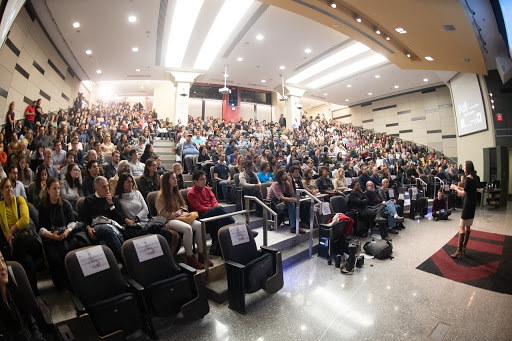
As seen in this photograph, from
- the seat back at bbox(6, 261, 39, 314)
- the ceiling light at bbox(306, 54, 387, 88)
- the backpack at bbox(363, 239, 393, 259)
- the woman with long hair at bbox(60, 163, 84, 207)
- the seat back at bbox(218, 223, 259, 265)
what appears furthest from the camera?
the ceiling light at bbox(306, 54, 387, 88)

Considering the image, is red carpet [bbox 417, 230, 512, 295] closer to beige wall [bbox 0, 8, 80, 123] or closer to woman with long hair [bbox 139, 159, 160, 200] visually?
woman with long hair [bbox 139, 159, 160, 200]

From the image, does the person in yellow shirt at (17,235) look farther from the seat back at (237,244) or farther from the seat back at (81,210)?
the seat back at (237,244)

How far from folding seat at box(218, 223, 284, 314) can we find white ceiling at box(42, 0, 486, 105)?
274 inches

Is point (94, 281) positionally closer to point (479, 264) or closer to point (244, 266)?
point (244, 266)

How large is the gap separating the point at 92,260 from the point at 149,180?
2021mm

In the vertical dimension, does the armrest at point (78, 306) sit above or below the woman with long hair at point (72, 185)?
below

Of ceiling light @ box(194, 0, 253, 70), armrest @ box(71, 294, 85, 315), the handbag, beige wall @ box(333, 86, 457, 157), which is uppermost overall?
ceiling light @ box(194, 0, 253, 70)

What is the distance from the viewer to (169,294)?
2139 mm

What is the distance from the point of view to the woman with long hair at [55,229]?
7.53 feet

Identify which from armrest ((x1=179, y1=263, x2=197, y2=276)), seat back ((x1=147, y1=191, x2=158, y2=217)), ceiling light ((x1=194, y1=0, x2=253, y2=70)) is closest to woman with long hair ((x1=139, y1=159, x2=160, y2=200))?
seat back ((x1=147, y1=191, x2=158, y2=217))

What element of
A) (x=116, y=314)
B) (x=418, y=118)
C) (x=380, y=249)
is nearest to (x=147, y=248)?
(x=116, y=314)

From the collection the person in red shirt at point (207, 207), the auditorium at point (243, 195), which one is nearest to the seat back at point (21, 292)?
the auditorium at point (243, 195)

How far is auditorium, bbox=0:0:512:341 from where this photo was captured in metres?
2.20

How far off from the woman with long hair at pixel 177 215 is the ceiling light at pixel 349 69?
1045cm
